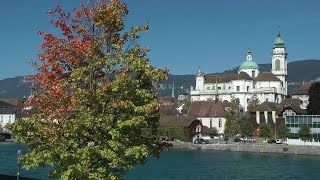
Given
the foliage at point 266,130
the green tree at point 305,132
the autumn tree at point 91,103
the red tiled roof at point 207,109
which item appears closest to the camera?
the autumn tree at point 91,103

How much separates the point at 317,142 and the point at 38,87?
72420mm

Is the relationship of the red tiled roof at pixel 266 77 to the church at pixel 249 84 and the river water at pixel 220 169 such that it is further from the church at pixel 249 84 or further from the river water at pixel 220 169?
the river water at pixel 220 169

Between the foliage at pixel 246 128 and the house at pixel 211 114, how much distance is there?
13435 millimetres

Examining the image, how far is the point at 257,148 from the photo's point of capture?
261 feet

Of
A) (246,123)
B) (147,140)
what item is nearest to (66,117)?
(147,140)

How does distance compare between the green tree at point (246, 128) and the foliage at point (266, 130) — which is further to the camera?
the green tree at point (246, 128)

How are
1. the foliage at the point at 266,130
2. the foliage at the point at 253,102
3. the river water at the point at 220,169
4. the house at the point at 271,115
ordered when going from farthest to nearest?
1. the foliage at the point at 253,102
2. the house at the point at 271,115
3. the foliage at the point at 266,130
4. the river water at the point at 220,169

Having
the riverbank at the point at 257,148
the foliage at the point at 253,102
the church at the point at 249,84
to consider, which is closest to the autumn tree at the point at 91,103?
the riverbank at the point at 257,148

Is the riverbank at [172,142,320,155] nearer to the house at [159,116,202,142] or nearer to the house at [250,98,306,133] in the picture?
the house at [159,116,202,142]

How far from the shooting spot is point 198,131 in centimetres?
10181

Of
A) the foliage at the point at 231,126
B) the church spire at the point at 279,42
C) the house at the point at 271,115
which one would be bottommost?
the foliage at the point at 231,126

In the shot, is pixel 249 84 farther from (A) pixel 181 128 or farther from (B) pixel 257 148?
(B) pixel 257 148

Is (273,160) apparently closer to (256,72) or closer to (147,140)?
(147,140)

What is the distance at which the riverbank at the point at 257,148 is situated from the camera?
74.9 m
